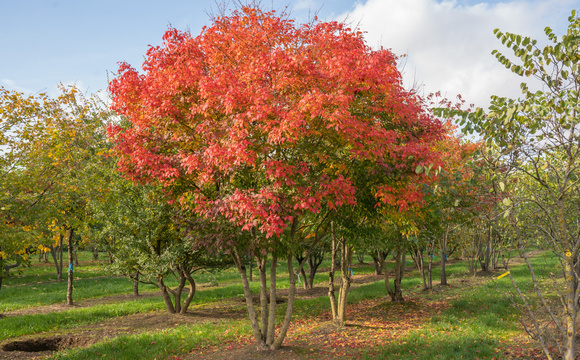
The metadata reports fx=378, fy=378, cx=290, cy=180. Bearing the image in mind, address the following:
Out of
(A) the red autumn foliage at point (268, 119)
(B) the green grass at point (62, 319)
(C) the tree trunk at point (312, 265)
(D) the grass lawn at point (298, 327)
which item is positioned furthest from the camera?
(C) the tree trunk at point (312, 265)

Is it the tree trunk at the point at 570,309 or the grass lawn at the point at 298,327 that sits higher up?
the tree trunk at the point at 570,309

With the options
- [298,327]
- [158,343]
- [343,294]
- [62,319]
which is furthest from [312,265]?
[158,343]

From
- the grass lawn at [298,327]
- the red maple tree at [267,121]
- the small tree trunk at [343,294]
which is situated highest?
the red maple tree at [267,121]

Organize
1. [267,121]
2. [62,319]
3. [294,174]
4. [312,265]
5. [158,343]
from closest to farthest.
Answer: [267,121] < [294,174] < [158,343] < [62,319] < [312,265]

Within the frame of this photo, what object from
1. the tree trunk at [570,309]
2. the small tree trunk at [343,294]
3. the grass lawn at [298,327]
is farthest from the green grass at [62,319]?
the tree trunk at [570,309]

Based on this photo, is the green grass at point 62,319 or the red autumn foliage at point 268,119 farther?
the green grass at point 62,319

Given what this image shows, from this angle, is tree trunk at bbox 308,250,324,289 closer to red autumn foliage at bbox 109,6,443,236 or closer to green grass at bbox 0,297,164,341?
green grass at bbox 0,297,164,341

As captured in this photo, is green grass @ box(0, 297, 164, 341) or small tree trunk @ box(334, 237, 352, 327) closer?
small tree trunk @ box(334, 237, 352, 327)

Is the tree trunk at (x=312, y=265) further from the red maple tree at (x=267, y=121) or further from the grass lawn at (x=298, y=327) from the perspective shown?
the red maple tree at (x=267, y=121)

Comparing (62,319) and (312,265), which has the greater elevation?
(312,265)

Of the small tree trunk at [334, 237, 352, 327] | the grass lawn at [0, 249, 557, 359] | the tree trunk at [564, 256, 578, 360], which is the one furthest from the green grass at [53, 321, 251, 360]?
the tree trunk at [564, 256, 578, 360]

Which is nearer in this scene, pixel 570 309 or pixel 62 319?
pixel 570 309

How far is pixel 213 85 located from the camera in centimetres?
679

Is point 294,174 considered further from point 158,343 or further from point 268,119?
point 158,343
